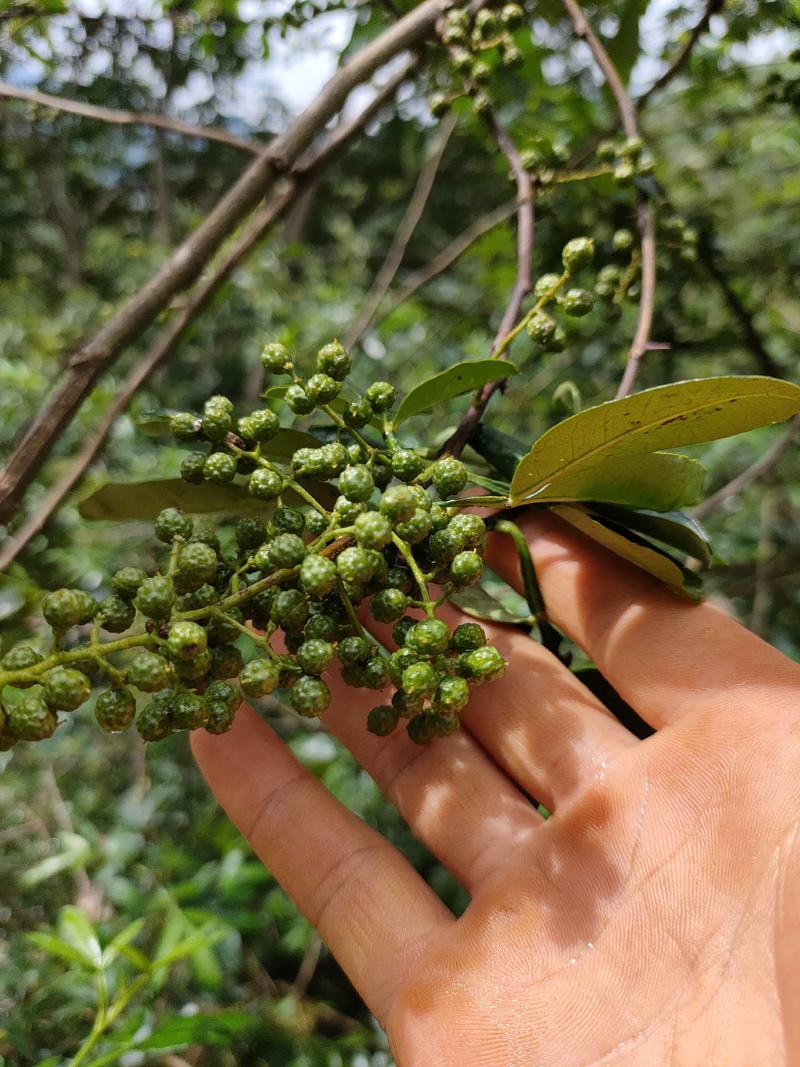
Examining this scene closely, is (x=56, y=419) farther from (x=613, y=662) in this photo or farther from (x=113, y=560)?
(x=113, y=560)

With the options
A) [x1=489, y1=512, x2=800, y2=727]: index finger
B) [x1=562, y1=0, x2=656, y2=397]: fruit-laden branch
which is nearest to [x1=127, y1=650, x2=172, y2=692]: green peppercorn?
[x1=489, y1=512, x2=800, y2=727]: index finger

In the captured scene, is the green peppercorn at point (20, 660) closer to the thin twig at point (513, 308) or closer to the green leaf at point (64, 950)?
the thin twig at point (513, 308)

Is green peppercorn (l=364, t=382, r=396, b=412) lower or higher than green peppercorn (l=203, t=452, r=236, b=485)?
higher

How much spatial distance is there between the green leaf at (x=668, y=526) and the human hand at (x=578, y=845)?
216mm

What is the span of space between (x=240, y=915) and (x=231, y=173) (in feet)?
24.8

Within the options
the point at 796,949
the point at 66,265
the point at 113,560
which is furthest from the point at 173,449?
the point at 66,265

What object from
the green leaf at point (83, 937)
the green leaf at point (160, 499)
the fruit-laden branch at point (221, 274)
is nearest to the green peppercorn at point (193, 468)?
the green leaf at point (160, 499)

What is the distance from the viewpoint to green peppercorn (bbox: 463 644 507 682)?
54.2 inches

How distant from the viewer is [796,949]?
4.57 feet

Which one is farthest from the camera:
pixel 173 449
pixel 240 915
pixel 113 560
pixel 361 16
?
pixel 173 449

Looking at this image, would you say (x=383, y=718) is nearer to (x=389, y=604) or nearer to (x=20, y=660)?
(x=389, y=604)

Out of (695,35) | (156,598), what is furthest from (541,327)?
(695,35)

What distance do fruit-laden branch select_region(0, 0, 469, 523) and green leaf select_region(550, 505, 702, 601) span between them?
100 centimetres

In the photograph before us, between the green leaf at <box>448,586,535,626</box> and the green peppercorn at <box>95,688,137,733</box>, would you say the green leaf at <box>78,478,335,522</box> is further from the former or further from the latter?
the green peppercorn at <box>95,688,137,733</box>
